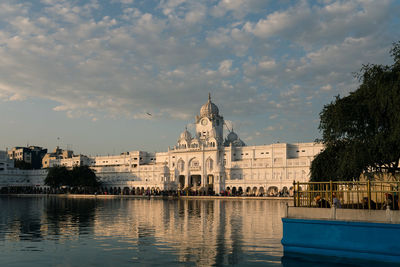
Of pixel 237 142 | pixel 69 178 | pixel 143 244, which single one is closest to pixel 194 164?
pixel 237 142

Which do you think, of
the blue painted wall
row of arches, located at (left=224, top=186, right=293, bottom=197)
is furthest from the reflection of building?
the blue painted wall

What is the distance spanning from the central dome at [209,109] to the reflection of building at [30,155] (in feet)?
276

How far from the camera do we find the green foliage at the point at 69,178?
333 feet

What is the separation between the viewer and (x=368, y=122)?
22.9 metres

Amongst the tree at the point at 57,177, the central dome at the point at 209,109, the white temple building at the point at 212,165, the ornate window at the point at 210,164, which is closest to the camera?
the white temple building at the point at 212,165

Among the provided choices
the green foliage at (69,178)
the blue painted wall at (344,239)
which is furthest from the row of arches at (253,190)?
the blue painted wall at (344,239)

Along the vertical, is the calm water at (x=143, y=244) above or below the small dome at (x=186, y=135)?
below

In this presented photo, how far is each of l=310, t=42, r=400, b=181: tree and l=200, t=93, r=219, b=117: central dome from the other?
81.1m

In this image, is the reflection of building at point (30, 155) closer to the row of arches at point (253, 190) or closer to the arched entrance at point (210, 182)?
the arched entrance at point (210, 182)

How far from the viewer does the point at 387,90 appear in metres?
20.5

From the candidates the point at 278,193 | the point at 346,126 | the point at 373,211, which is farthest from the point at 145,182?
the point at 373,211

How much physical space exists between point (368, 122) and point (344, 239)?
8.99 metres

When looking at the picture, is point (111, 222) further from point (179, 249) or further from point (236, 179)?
point (236, 179)

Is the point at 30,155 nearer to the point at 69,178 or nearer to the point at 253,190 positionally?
the point at 69,178
